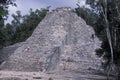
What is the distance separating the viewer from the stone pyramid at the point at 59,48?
3659 centimetres

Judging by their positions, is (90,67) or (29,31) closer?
(90,67)

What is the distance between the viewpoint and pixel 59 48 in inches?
1508

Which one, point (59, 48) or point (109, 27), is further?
point (59, 48)

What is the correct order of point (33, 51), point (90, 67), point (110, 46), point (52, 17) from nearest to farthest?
point (110, 46) < point (90, 67) < point (33, 51) < point (52, 17)

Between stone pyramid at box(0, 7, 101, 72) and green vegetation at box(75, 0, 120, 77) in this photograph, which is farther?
stone pyramid at box(0, 7, 101, 72)

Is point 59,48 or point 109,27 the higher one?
point 109,27

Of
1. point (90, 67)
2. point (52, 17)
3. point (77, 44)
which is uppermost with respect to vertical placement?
point (52, 17)

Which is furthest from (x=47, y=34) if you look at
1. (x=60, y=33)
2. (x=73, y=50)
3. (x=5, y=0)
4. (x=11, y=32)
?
(x=11, y=32)

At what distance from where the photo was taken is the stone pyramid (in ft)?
120

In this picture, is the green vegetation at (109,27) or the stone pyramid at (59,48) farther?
the stone pyramid at (59,48)

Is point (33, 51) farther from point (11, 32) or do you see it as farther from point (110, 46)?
point (11, 32)

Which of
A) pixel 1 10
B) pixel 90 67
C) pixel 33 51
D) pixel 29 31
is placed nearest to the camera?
pixel 1 10

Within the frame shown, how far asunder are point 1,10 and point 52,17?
27101 millimetres

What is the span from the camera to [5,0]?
54.6 ft
